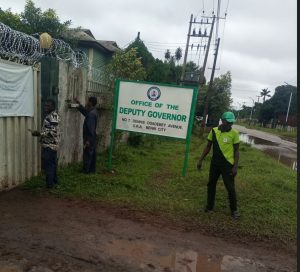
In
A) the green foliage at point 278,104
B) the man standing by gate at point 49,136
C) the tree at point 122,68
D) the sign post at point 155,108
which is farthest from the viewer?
the green foliage at point 278,104

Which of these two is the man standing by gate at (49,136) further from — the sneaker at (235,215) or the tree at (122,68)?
Result: the tree at (122,68)

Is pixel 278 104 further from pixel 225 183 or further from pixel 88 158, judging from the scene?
pixel 225 183

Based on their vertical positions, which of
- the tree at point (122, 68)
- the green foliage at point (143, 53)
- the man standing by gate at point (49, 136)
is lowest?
the man standing by gate at point (49, 136)

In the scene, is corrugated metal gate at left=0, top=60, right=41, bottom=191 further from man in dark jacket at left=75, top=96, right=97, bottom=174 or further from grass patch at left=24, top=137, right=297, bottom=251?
man in dark jacket at left=75, top=96, right=97, bottom=174

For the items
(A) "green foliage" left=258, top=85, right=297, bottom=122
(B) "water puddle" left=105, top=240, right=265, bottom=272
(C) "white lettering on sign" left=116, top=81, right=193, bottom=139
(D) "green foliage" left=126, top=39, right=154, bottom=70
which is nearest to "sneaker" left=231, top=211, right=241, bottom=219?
(B) "water puddle" left=105, top=240, right=265, bottom=272

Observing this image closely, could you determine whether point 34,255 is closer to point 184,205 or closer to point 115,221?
point 115,221

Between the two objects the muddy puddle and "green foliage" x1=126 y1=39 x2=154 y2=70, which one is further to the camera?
"green foliage" x1=126 y1=39 x2=154 y2=70

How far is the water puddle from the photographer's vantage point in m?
4.28

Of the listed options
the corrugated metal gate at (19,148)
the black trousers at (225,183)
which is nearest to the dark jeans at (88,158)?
the corrugated metal gate at (19,148)

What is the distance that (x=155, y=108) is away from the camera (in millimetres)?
8789

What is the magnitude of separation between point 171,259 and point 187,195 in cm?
306

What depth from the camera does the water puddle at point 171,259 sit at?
4.28 metres

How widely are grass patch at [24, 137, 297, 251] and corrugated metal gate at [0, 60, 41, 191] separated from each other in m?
0.29

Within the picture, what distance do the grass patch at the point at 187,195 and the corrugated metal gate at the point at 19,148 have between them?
288mm
